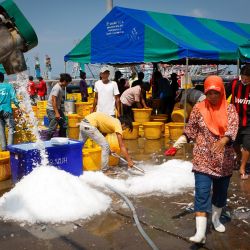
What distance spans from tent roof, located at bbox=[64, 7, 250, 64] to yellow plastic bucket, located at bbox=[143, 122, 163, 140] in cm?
169

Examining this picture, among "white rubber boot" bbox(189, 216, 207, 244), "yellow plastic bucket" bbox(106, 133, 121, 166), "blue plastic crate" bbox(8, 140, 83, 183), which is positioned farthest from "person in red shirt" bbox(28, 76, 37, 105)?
"white rubber boot" bbox(189, 216, 207, 244)

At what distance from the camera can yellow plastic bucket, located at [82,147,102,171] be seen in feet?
20.8

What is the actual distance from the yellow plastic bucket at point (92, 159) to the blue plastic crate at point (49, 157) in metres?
0.43

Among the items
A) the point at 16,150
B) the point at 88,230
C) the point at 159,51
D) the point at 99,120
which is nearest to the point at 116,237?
the point at 88,230

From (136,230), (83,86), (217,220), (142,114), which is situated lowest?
(136,230)

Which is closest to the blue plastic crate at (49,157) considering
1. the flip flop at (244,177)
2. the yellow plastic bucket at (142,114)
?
the flip flop at (244,177)

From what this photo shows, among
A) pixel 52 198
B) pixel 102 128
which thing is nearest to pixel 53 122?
pixel 102 128

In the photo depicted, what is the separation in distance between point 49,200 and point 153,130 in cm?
572

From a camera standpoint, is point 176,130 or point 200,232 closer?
point 200,232

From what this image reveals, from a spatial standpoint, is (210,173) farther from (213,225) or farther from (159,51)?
(159,51)

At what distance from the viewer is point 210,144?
3.73 meters

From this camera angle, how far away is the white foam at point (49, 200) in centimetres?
437

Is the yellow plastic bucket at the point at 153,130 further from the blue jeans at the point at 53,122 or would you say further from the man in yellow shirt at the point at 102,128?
the man in yellow shirt at the point at 102,128

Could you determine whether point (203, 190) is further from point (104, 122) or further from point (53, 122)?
point (53, 122)
